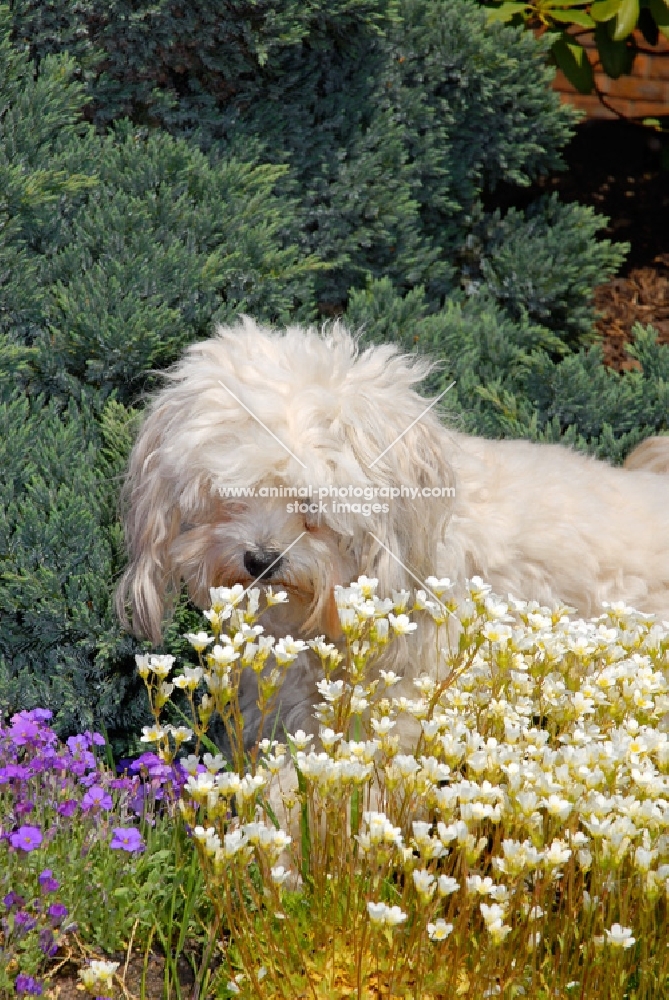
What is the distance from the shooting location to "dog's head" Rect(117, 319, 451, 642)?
253cm

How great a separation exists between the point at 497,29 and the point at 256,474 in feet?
11.3

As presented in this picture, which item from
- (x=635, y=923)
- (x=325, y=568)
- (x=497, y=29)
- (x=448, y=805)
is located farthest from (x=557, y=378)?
(x=448, y=805)

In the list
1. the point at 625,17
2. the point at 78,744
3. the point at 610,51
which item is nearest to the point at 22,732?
the point at 78,744

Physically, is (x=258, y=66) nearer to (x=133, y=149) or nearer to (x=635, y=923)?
(x=133, y=149)

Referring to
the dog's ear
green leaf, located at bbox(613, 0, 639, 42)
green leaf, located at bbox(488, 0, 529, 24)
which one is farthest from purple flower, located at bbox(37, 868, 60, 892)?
green leaf, located at bbox(488, 0, 529, 24)

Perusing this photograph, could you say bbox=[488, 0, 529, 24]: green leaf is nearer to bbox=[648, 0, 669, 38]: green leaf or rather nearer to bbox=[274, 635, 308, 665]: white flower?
bbox=[648, 0, 669, 38]: green leaf

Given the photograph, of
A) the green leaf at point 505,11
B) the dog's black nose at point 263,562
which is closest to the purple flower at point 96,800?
the dog's black nose at point 263,562

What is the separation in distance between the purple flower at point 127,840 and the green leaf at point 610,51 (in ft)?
14.5

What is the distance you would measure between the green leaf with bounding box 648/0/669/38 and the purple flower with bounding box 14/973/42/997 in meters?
4.74

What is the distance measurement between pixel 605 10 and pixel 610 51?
0.40m

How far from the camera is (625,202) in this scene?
20.2 feet

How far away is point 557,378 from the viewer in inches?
174

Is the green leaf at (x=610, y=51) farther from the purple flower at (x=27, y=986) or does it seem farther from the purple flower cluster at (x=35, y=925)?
the purple flower at (x=27, y=986)

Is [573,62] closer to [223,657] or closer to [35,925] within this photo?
[223,657]
